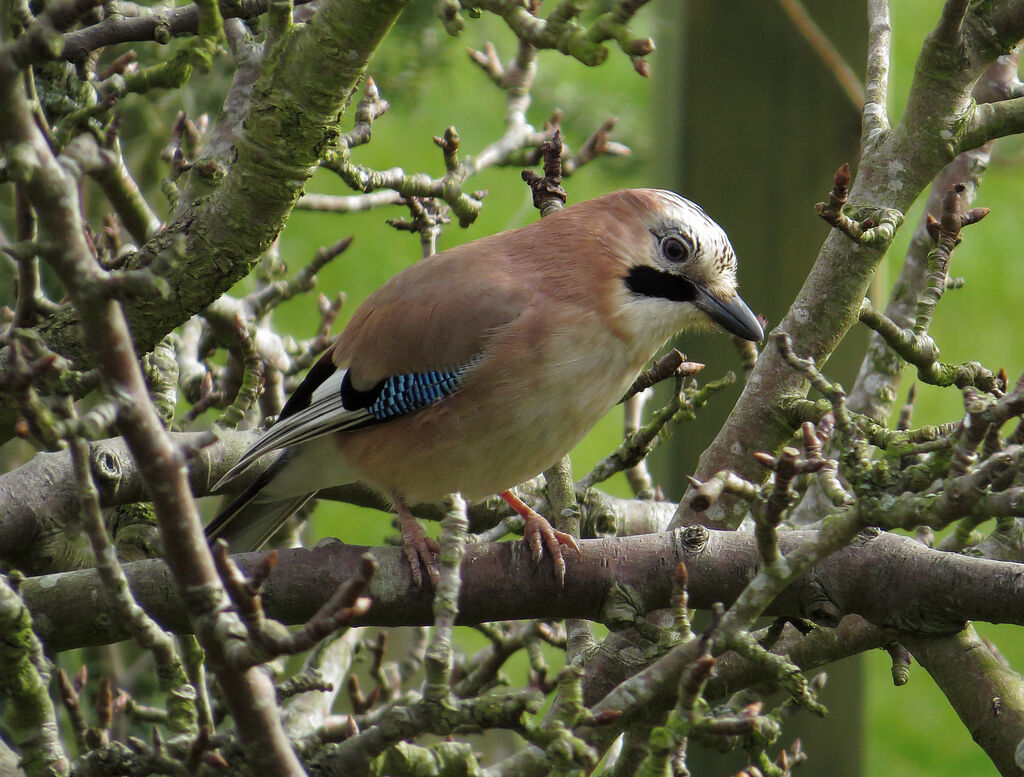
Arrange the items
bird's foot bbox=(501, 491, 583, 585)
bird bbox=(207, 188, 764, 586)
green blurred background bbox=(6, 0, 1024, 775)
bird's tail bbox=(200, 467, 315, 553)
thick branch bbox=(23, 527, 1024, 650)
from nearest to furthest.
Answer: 1. thick branch bbox=(23, 527, 1024, 650)
2. bird's foot bbox=(501, 491, 583, 585)
3. bird bbox=(207, 188, 764, 586)
4. bird's tail bbox=(200, 467, 315, 553)
5. green blurred background bbox=(6, 0, 1024, 775)

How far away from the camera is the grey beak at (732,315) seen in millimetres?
3453

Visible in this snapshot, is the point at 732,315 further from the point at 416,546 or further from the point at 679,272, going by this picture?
the point at 416,546

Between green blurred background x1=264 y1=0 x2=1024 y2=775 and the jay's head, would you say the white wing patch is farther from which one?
green blurred background x1=264 y1=0 x2=1024 y2=775

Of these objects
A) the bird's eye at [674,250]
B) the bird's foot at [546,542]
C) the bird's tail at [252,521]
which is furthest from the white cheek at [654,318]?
the bird's tail at [252,521]

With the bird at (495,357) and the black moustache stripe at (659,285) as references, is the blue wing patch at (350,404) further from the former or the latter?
the black moustache stripe at (659,285)

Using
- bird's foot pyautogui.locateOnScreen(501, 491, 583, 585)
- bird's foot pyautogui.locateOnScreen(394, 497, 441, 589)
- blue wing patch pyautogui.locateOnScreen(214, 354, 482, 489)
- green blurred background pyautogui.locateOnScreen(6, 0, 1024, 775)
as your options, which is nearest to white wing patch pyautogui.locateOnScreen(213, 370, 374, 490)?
blue wing patch pyautogui.locateOnScreen(214, 354, 482, 489)

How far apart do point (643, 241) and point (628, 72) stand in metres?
6.04

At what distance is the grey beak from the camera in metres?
3.45

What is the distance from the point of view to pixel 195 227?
9.43 ft

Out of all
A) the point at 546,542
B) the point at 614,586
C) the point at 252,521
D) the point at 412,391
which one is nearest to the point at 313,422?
the point at 412,391

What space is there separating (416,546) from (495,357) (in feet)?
2.12

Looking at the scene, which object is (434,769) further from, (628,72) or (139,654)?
(628,72)

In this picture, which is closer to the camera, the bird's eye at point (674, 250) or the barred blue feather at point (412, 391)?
the barred blue feather at point (412, 391)

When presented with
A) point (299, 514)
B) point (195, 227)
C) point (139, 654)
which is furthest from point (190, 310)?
point (139, 654)
